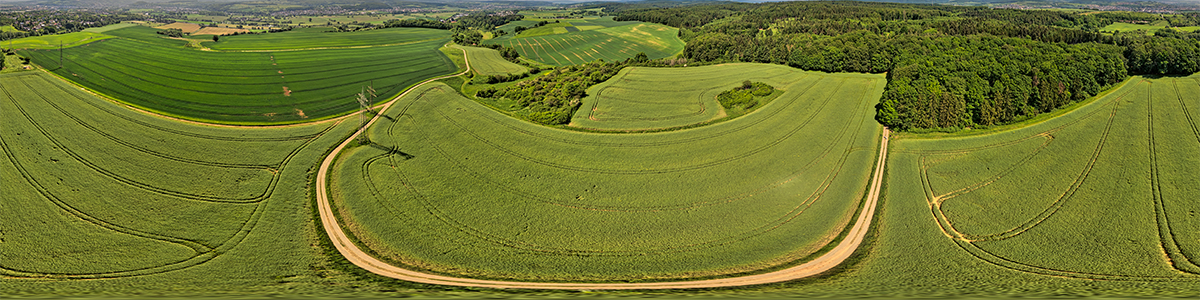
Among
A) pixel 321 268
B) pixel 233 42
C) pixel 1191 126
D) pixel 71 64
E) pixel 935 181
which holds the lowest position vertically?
pixel 321 268

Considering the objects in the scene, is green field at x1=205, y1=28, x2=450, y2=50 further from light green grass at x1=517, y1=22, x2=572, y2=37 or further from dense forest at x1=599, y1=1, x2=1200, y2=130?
dense forest at x1=599, y1=1, x2=1200, y2=130

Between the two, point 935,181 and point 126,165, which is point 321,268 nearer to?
point 126,165

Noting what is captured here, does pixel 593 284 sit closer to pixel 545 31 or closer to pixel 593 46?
pixel 593 46

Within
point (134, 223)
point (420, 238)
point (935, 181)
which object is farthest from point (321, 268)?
point (935, 181)

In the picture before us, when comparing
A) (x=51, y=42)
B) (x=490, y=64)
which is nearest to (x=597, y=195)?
(x=490, y=64)

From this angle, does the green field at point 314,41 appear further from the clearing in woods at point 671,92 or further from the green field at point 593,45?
the clearing in woods at point 671,92

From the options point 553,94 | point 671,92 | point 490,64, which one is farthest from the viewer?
point 490,64

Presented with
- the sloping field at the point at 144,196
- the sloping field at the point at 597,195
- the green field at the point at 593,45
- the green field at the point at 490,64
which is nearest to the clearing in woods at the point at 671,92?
the sloping field at the point at 597,195
